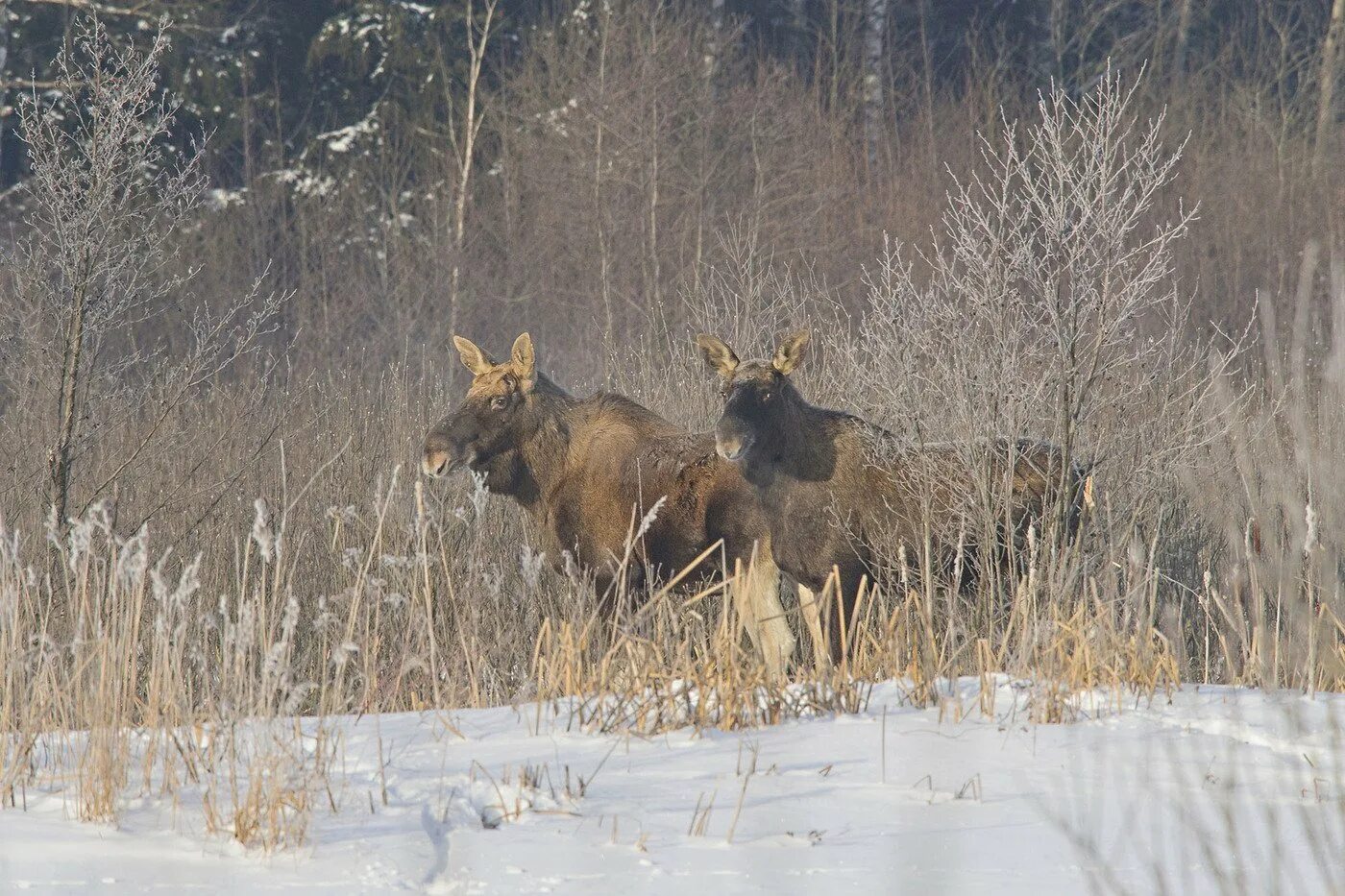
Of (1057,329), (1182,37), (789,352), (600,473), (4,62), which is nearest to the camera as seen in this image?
(1057,329)

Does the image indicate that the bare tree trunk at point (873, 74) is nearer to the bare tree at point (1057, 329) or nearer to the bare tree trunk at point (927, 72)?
the bare tree trunk at point (927, 72)

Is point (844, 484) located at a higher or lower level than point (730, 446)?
lower

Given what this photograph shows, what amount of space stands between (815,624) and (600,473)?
183cm

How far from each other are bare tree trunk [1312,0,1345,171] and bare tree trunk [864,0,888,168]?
6749 millimetres

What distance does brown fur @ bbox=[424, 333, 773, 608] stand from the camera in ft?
27.0

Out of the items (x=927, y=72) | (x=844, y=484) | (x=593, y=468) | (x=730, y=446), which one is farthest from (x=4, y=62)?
(x=730, y=446)

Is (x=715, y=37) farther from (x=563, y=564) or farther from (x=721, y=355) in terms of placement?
(x=721, y=355)

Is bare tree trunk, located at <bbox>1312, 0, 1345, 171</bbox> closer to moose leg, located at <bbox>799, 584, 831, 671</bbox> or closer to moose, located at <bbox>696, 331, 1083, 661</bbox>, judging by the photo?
moose, located at <bbox>696, 331, 1083, 661</bbox>

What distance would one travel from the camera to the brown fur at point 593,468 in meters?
8.22

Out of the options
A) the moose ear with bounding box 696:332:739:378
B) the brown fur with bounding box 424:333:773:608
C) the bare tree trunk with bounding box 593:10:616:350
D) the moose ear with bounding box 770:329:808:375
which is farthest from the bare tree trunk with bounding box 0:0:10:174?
the moose ear with bounding box 770:329:808:375

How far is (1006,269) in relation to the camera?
25.2 ft

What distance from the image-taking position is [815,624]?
7121mm

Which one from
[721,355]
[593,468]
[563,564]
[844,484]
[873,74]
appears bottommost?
[563,564]

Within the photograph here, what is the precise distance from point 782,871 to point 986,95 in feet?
80.6
